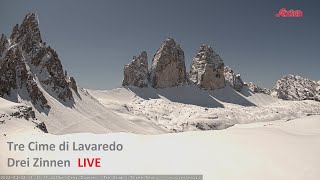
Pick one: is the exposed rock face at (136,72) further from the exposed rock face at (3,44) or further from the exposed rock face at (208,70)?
the exposed rock face at (3,44)

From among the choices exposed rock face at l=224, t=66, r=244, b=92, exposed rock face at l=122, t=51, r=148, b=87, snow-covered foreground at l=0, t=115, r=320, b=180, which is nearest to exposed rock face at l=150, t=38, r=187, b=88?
exposed rock face at l=122, t=51, r=148, b=87

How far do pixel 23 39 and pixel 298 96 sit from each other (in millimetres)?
127807

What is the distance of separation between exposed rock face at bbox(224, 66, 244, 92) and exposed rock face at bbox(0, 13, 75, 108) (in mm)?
92510

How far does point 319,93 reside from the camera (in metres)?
126

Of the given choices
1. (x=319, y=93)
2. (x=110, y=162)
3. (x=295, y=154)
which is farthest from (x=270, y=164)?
(x=319, y=93)

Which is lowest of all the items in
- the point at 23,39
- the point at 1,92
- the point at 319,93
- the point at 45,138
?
the point at 45,138

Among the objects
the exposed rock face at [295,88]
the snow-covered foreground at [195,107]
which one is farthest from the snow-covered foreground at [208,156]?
the exposed rock face at [295,88]

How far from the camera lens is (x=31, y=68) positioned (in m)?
56.6

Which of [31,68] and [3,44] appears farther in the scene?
[31,68]

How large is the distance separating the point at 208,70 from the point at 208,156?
11887cm

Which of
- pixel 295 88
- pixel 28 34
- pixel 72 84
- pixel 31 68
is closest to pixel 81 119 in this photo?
pixel 72 84

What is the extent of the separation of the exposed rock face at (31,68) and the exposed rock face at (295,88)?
386 ft

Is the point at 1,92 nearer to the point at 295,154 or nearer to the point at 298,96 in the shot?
the point at 295,154

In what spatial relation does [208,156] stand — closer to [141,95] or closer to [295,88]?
[141,95]
